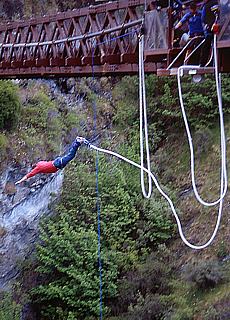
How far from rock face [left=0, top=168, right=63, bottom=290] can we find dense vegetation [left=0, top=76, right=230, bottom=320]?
13.1 inches

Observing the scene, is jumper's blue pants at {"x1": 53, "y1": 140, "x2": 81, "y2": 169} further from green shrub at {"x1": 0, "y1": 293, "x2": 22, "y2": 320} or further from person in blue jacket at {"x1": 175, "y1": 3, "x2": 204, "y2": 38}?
green shrub at {"x1": 0, "y1": 293, "x2": 22, "y2": 320}

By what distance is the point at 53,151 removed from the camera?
49.9 feet

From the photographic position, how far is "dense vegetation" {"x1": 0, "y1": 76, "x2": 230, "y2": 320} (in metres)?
12.7

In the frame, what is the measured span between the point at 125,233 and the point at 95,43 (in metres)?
6.46

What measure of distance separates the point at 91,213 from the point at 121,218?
0.80 metres

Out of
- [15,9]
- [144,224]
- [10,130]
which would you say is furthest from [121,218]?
[15,9]

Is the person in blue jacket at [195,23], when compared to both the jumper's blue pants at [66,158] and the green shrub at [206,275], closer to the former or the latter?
the jumper's blue pants at [66,158]

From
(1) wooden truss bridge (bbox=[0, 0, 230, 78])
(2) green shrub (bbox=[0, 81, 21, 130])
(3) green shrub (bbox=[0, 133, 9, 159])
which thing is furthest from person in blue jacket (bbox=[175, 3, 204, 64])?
(2) green shrub (bbox=[0, 81, 21, 130])

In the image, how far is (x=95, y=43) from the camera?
9148 millimetres

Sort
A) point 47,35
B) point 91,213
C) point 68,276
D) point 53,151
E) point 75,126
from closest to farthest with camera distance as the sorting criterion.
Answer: point 47,35
point 68,276
point 91,213
point 53,151
point 75,126

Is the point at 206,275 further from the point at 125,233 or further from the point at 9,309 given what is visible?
the point at 9,309

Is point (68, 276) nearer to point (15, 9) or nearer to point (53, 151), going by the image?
point (53, 151)

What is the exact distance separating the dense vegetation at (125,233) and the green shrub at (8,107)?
0.98 feet

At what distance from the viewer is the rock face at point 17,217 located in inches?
522
